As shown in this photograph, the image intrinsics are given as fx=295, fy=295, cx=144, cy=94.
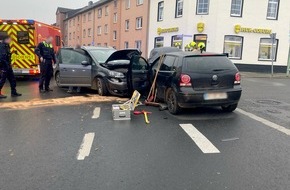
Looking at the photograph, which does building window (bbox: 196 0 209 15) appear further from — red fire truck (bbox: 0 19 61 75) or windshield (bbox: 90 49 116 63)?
windshield (bbox: 90 49 116 63)

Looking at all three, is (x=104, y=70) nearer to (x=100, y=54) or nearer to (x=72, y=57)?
(x=100, y=54)

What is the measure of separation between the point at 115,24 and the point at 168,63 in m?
32.7

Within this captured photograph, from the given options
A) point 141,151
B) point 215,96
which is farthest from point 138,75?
point 141,151

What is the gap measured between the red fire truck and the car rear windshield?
355 inches

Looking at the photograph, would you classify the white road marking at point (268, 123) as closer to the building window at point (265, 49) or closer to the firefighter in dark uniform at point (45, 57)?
the firefighter in dark uniform at point (45, 57)

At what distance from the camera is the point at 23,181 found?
3.64 meters

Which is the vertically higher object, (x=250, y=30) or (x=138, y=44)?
(x=250, y=30)

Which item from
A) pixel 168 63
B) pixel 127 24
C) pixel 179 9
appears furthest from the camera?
pixel 127 24

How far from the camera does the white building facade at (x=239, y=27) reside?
77.4 feet

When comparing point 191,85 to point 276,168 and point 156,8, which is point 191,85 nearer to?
point 276,168

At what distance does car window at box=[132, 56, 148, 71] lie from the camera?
29.1 ft

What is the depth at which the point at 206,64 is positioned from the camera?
698 centimetres

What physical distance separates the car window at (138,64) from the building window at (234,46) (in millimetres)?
16405

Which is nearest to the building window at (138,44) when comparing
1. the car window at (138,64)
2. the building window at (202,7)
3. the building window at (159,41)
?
→ the building window at (159,41)
